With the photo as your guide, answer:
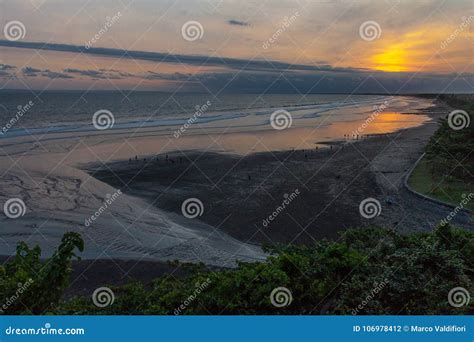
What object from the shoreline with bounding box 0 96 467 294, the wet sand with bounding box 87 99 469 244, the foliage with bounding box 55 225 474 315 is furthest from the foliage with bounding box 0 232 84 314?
the wet sand with bounding box 87 99 469 244

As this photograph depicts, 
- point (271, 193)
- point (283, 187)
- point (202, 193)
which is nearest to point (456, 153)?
point (283, 187)

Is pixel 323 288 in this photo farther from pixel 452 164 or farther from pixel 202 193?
pixel 452 164

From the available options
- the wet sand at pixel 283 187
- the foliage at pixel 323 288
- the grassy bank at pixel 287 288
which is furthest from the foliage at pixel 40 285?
the wet sand at pixel 283 187

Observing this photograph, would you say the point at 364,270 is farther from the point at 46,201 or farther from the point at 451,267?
the point at 46,201

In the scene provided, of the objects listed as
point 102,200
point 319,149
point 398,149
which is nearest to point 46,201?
point 102,200

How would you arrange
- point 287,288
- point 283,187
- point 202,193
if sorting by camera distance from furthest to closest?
point 283,187
point 202,193
point 287,288

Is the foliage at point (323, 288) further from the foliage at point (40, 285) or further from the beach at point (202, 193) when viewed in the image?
the beach at point (202, 193)
